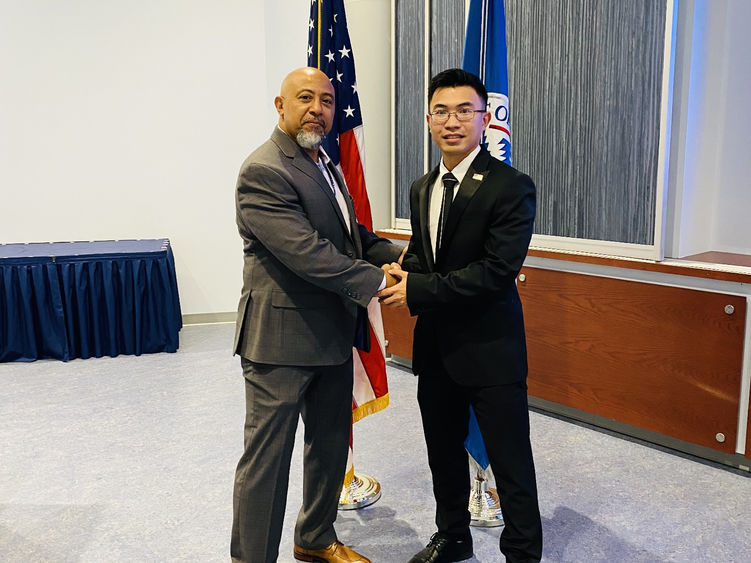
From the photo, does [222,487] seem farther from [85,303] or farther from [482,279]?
[85,303]

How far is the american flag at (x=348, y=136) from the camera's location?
2.93m

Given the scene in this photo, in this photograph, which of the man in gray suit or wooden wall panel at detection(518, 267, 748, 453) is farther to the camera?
wooden wall panel at detection(518, 267, 748, 453)

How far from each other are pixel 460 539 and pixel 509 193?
3.82 feet

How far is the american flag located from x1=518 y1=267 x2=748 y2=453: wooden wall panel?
1172mm

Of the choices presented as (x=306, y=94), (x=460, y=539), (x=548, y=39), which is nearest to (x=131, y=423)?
(x=460, y=539)

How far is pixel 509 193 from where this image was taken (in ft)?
6.51

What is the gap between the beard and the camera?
211 centimetres

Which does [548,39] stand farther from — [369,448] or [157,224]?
[157,224]

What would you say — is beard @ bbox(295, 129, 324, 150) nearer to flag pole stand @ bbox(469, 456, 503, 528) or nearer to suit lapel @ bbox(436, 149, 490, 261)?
suit lapel @ bbox(436, 149, 490, 261)

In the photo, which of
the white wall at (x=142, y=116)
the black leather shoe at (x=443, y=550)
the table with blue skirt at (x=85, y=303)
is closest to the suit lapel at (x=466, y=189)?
the black leather shoe at (x=443, y=550)

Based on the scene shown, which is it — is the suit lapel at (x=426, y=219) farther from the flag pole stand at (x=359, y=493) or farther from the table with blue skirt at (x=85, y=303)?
the table with blue skirt at (x=85, y=303)

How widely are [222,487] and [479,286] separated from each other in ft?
5.33

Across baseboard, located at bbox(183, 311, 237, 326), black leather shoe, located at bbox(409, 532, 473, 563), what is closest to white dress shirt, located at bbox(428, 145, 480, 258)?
→ black leather shoe, located at bbox(409, 532, 473, 563)

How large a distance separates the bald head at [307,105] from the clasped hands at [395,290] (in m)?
0.45
